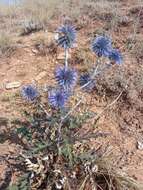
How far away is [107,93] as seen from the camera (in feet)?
17.5

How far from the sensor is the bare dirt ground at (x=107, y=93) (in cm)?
451

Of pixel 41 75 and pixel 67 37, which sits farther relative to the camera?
pixel 41 75

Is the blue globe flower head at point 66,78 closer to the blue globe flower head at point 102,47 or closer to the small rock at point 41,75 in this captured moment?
the blue globe flower head at point 102,47

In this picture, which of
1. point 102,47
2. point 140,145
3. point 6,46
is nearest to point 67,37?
point 102,47

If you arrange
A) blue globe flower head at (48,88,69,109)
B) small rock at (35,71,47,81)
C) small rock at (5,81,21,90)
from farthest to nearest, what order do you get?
small rock at (35,71,47,81) → small rock at (5,81,21,90) → blue globe flower head at (48,88,69,109)

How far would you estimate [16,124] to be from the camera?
479cm

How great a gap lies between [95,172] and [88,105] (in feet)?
4.42

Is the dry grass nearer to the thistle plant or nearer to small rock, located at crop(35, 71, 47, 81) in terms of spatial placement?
small rock, located at crop(35, 71, 47, 81)

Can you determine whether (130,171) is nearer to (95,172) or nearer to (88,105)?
(95,172)

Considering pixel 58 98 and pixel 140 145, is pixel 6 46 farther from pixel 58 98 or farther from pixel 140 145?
pixel 58 98

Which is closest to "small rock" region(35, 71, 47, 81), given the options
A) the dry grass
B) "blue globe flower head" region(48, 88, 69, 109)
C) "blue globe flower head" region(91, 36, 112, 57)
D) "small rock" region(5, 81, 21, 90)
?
"small rock" region(5, 81, 21, 90)

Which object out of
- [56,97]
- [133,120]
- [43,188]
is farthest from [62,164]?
[133,120]

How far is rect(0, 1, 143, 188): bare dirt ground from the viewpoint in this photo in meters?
4.51

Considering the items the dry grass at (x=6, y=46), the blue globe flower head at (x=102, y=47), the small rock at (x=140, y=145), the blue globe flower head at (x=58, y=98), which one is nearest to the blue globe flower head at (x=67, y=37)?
the blue globe flower head at (x=102, y=47)
